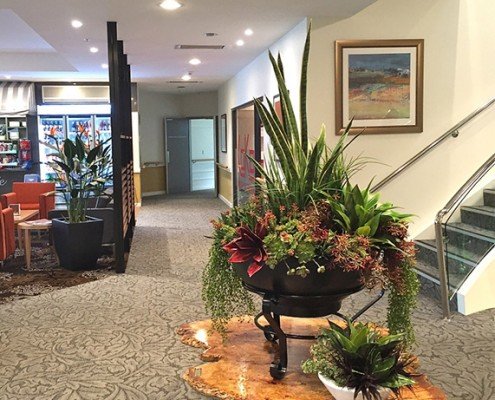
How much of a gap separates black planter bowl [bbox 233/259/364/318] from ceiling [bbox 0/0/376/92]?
362cm

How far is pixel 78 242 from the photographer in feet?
20.2

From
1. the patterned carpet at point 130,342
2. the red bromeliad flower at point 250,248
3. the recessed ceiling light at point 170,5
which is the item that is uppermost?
the recessed ceiling light at point 170,5

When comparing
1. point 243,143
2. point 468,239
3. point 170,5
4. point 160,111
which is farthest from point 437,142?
point 160,111

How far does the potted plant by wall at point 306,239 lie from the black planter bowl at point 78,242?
14.0 feet

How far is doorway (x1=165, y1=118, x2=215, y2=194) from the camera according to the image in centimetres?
1465

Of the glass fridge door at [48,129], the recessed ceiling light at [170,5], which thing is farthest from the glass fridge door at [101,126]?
the recessed ceiling light at [170,5]

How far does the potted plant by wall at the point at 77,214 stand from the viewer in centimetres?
616

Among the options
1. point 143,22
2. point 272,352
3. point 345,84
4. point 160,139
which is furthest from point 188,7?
point 160,139

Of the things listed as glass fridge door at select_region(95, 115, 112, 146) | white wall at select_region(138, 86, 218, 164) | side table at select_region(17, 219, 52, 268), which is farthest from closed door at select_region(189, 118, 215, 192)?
side table at select_region(17, 219, 52, 268)

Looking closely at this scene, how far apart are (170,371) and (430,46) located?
4.23 metres

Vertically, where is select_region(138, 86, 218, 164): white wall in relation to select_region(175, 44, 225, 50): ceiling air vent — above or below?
below

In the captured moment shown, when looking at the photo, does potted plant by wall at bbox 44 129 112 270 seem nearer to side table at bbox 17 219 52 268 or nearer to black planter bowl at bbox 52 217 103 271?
black planter bowl at bbox 52 217 103 271

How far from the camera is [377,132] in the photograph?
18.7 feet

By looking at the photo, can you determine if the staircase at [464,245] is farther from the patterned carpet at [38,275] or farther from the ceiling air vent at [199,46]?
the ceiling air vent at [199,46]
